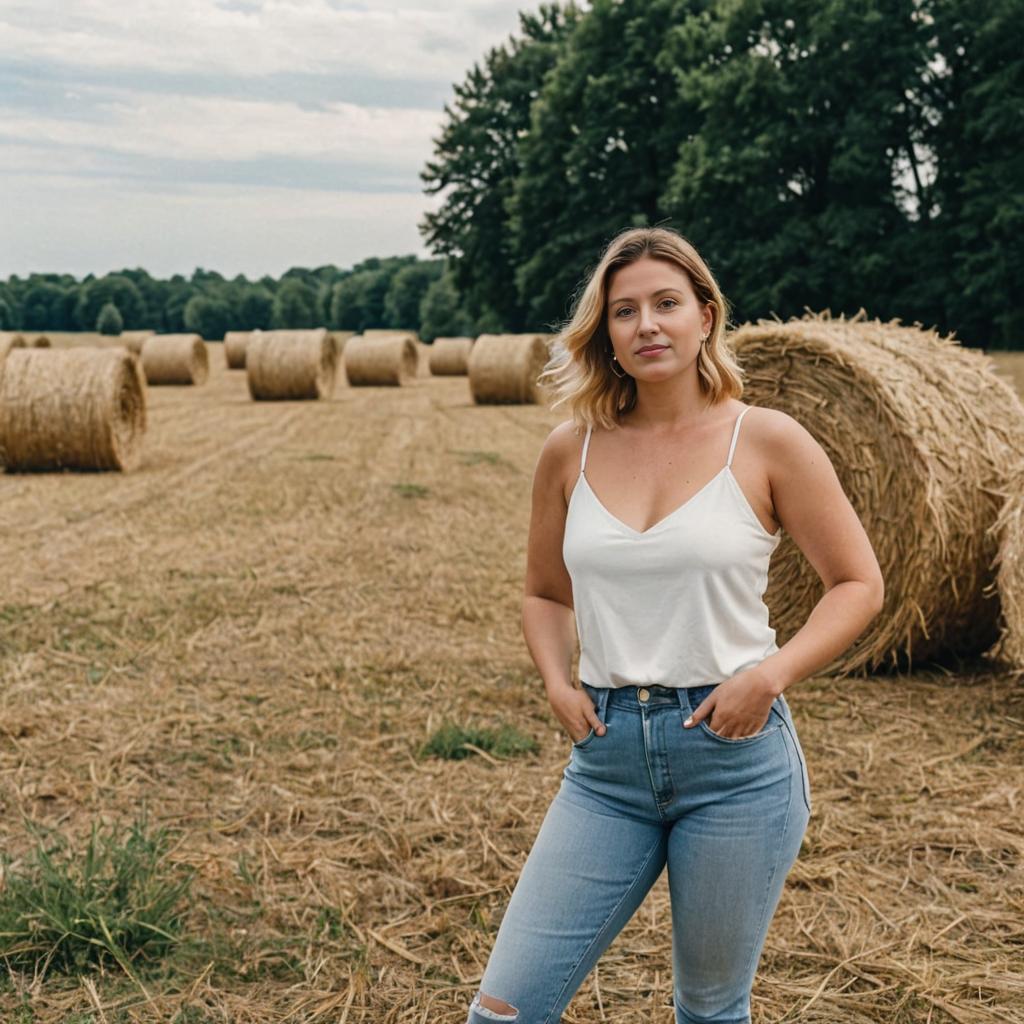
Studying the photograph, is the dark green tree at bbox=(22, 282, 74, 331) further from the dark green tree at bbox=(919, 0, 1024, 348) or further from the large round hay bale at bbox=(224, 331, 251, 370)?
the dark green tree at bbox=(919, 0, 1024, 348)

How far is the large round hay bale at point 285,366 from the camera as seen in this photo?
22391 millimetres

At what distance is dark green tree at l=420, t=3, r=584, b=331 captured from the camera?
41.5 m

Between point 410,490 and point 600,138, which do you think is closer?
point 410,490

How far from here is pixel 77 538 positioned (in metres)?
9.12

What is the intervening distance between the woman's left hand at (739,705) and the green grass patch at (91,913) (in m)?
1.89

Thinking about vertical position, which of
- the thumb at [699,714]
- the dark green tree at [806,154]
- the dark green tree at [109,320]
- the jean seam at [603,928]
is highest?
the dark green tree at [806,154]

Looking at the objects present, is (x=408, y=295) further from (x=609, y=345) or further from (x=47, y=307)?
(x=609, y=345)

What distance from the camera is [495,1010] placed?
6.80 ft

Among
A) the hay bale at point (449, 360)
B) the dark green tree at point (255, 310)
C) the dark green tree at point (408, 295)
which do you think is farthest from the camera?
the dark green tree at point (408, 295)

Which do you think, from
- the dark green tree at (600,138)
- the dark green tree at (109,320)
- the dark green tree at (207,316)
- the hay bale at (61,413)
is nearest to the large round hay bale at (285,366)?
the hay bale at (61,413)

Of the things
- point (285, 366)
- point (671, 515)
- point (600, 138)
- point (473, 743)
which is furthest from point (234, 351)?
point (671, 515)

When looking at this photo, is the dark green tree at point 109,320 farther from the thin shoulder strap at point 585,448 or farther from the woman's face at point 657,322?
the woman's face at point 657,322

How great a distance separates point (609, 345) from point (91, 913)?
2.13 meters

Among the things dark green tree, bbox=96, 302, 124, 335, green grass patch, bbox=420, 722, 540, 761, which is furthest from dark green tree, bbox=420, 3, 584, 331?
green grass patch, bbox=420, 722, 540, 761
